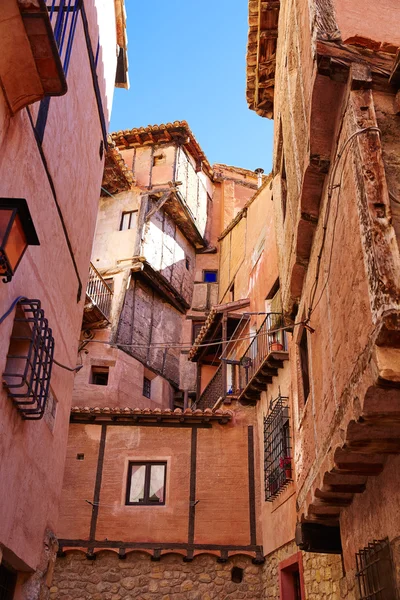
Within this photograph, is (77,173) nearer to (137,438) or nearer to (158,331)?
(137,438)

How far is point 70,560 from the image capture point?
545 inches

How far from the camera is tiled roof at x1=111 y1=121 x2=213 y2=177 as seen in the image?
91.3ft

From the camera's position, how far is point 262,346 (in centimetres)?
1485

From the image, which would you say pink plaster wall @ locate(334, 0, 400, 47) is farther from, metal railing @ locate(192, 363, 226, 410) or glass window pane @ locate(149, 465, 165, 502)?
glass window pane @ locate(149, 465, 165, 502)

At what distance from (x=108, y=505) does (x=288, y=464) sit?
5.18 metres

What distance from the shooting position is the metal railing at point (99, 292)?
21188 mm

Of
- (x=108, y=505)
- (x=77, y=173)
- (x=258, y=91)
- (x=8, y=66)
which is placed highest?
(x=258, y=91)

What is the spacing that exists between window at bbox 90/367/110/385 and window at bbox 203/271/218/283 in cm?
844

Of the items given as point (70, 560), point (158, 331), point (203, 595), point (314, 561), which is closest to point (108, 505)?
point (70, 560)

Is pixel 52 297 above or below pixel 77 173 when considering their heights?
below

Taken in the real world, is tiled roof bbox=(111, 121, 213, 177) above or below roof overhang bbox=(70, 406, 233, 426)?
above

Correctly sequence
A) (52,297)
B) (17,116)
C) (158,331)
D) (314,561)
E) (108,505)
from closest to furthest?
(17,116) → (52,297) → (314,561) → (108,505) → (158,331)

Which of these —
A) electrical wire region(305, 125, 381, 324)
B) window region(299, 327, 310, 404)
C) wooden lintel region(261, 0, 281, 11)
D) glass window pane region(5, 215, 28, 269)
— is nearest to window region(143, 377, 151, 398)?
window region(299, 327, 310, 404)

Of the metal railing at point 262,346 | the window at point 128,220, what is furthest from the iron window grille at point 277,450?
the window at point 128,220
